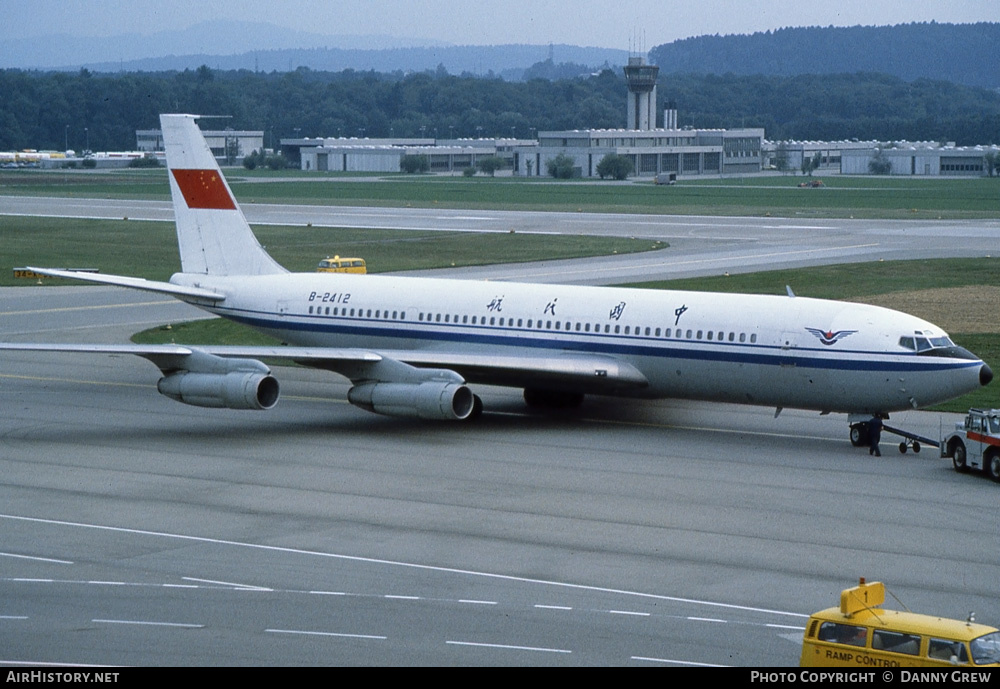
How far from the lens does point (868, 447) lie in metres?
37.6

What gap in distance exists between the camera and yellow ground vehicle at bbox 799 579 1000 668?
57.5 ft

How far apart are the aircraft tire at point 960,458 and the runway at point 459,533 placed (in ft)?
1.33

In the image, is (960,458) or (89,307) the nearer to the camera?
(960,458)

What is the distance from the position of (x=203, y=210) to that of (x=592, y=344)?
15.7 meters

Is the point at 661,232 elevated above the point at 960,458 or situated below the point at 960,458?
above

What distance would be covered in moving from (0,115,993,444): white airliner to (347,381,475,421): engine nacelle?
4 centimetres

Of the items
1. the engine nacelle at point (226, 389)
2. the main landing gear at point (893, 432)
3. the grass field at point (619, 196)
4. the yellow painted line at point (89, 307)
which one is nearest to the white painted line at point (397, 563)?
the engine nacelle at point (226, 389)

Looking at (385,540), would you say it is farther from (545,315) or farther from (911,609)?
(545,315)

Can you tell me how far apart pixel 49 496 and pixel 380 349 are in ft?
48.2

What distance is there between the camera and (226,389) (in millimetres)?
38500

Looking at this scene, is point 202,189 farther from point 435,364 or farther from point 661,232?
point 661,232

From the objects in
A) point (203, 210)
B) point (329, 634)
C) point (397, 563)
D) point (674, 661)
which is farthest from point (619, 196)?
point (674, 661)

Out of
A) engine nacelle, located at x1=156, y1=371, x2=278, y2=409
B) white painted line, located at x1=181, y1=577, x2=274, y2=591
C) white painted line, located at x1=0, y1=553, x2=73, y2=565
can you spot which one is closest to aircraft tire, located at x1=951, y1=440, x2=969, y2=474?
engine nacelle, located at x1=156, y1=371, x2=278, y2=409

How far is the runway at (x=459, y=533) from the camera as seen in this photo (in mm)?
21578
